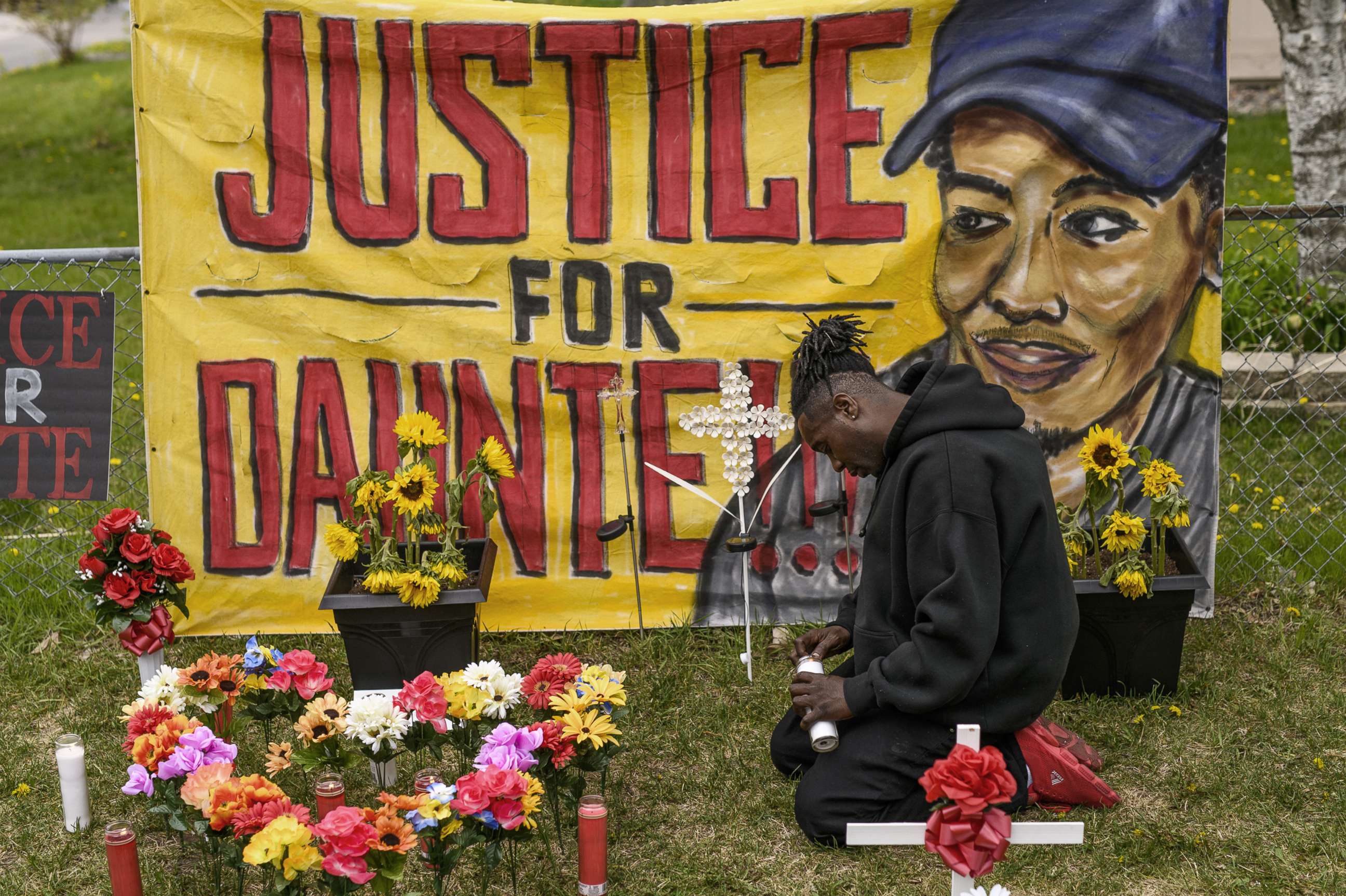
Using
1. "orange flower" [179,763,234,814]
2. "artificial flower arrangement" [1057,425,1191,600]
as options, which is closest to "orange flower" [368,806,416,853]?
"orange flower" [179,763,234,814]

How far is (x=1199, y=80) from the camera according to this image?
4594 mm

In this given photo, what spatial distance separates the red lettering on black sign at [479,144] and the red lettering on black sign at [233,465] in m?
0.91

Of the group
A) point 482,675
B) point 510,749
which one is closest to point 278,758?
point 482,675

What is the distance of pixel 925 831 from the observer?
2.78 m

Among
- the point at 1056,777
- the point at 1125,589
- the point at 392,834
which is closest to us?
the point at 392,834

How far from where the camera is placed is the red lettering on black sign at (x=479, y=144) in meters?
4.70

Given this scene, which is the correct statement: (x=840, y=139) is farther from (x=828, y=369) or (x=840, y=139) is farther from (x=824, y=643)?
(x=824, y=643)

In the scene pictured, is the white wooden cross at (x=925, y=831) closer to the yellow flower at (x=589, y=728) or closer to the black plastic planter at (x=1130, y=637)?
the yellow flower at (x=589, y=728)

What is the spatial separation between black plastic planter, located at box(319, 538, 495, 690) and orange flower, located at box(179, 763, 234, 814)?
3.84 feet

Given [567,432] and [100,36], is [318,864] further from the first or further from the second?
[100,36]

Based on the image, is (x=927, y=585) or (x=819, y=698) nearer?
(x=927, y=585)

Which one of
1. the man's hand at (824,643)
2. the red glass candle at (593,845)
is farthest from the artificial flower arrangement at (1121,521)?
the red glass candle at (593,845)

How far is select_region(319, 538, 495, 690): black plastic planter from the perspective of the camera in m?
4.34

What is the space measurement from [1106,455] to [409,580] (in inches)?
92.8
